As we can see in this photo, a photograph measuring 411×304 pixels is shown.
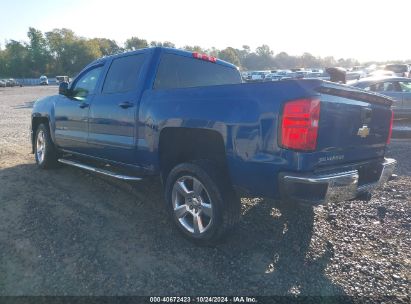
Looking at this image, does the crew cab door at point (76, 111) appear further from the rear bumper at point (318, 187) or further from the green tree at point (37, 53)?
the green tree at point (37, 53)

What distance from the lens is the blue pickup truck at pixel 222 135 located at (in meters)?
2.63

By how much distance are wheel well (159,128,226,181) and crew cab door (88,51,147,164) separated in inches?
16.3

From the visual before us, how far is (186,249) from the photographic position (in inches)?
130

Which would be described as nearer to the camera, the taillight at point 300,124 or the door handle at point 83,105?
the taillight at point 300,124

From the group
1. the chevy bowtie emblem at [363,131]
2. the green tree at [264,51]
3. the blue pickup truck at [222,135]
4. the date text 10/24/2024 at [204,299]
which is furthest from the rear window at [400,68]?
the green tree at [264,51]

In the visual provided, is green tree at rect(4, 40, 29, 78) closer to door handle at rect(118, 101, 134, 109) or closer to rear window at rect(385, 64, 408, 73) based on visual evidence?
rear window at rect(385, 64, 408, 73)

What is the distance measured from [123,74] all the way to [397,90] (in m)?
9.68

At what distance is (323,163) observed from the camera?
2.74 m

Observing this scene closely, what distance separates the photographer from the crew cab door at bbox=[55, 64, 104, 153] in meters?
4.82

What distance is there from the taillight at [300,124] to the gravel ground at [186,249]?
3.78 feet

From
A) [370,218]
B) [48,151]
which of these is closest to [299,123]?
[370,218]

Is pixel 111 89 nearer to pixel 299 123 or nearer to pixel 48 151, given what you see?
pixel 48 151

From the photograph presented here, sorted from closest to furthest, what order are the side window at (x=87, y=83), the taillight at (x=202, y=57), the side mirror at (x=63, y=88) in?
the taillight at (x=202, y=57) < the side window at (x=87, y=83) < the side mirror at (x=63, y=88)

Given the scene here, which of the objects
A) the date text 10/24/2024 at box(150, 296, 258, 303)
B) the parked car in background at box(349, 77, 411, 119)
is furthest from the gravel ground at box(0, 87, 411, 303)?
the parked car in background at box(349, 77, 411, 119)
